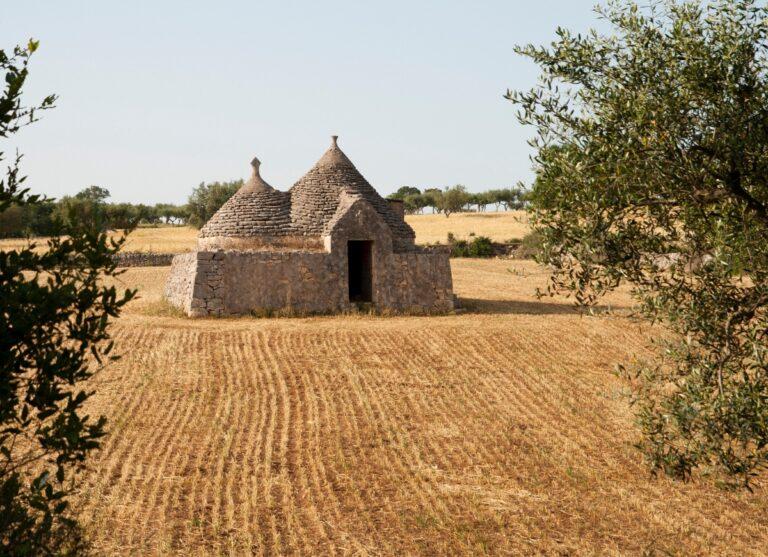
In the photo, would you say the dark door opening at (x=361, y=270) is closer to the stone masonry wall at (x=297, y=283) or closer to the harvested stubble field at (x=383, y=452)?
the stone masonry wall at (x=297, y=283)

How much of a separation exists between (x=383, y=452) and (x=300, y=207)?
45.1 ft

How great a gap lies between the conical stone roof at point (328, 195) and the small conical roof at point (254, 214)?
1.19 feet

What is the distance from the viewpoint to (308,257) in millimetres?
22438

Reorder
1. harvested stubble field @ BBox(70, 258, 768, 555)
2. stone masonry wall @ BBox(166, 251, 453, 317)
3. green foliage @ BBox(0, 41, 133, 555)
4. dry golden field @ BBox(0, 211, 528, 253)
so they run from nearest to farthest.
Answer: green foliage @ BBox(0, 41, 133, 555), harvested stubble field @ BBox(70, 258, 768, 555), stone masonry wall @ BBox(166, 251, 453, 317), dry golden field @ BBox(0, 211, 528, 253)

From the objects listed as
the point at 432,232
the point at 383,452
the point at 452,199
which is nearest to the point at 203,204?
the point at 432,232

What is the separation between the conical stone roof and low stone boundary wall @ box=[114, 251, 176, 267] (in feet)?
67.1

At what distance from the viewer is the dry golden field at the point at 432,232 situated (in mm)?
55625

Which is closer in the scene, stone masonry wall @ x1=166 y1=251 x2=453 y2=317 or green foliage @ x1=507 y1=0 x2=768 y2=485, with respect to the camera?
green foliage @ x1=507 y1=0 x2=768 y2=485

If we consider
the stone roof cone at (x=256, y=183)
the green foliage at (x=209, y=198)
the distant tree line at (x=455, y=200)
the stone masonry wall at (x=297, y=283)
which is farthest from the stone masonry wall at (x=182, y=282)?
the distant tree line at (x=455, y=200)

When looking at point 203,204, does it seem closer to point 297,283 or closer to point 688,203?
point 297,283

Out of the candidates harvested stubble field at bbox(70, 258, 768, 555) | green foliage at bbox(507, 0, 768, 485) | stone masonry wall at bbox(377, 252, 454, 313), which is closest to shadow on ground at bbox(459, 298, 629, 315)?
stone masonry wall at bbox(377, 252, 454, 313)

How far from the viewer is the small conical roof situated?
936 inches

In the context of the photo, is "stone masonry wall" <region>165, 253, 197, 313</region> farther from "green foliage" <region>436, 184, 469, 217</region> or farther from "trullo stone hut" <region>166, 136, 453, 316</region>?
"green foliage" <region>436, 184, 469, 217</region>

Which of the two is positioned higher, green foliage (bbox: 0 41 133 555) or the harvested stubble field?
green foliage (bbox: 0 41 133 555)
